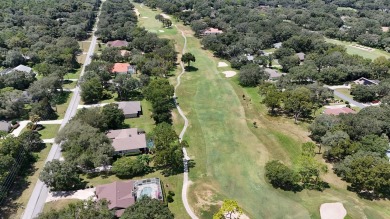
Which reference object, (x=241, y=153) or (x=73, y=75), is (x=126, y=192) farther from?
(x=73, y=75)

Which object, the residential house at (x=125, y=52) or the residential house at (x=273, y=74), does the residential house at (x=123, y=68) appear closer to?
the residential house at (x=125, y=52)

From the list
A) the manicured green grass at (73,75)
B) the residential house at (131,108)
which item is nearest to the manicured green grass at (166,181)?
the residential house at (131,108)

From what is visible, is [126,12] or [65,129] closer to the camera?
[65,129]

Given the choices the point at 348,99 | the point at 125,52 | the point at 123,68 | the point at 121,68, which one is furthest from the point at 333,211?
the point at 125,52

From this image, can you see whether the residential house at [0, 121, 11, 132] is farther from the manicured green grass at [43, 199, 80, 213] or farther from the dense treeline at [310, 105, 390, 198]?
the dense treeline at [310, 105, 390, 198]

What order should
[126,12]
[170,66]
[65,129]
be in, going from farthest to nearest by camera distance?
[126,12] < [170,66] < [65,129]

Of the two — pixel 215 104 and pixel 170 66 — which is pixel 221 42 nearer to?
pixel 170 66

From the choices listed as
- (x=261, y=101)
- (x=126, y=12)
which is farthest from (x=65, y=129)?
(x=126, y=12)
